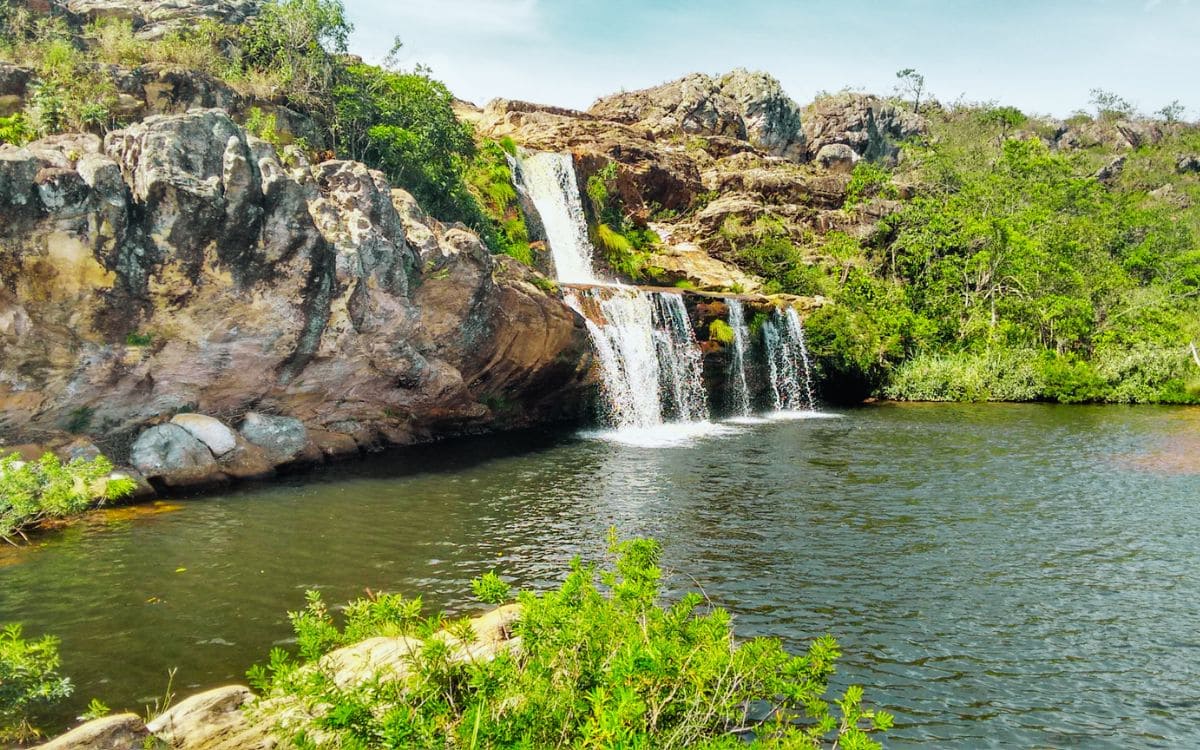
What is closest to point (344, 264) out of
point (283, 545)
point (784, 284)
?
point (283, 545)

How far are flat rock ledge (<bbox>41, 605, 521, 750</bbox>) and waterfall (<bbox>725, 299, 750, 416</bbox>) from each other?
82.5 ft

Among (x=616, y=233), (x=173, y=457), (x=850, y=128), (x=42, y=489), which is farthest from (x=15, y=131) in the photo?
(x=850, y=128)

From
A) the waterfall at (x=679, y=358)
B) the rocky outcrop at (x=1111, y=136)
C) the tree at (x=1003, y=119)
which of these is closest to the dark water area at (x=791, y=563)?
the waterfall at (x=679, y=358)

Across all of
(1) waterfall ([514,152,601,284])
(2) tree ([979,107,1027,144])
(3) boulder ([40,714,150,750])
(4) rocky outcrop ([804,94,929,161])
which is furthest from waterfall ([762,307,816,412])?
(2) tree ([979,107,1027,144])

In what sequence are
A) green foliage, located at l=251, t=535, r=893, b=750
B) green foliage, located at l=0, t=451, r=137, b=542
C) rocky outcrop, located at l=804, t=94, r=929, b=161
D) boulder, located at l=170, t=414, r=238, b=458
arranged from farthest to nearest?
rocky outcrop, located at l=804, t=94, r=929, b=161 < boulder, located at l=170, t=414, r=238, b=458 < green foliage, located at l=0, t=451, r=137, b=542 < green foliage, located at l=251, t=535, r=893, b=750

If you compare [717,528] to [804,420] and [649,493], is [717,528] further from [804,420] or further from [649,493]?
[804,420]

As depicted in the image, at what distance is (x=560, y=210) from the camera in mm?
35688

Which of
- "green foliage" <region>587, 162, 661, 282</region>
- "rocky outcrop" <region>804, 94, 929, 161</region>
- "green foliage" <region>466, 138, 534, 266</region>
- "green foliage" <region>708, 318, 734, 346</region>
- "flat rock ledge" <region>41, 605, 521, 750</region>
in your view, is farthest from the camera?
"rocky outcrop" <region>804, 94, 929, 161</region>

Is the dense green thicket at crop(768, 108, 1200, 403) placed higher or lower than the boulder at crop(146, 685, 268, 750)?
higher

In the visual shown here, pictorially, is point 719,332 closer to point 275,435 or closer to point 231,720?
point 275,435

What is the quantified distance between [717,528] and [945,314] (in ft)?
112

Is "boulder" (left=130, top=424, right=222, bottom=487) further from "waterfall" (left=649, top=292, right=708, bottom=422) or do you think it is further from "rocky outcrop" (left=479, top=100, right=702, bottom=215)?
"rocky outcrop" (left=479, top=100, right=702, bottom=215)

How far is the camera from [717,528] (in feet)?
43.9

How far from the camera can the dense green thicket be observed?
116 feet
